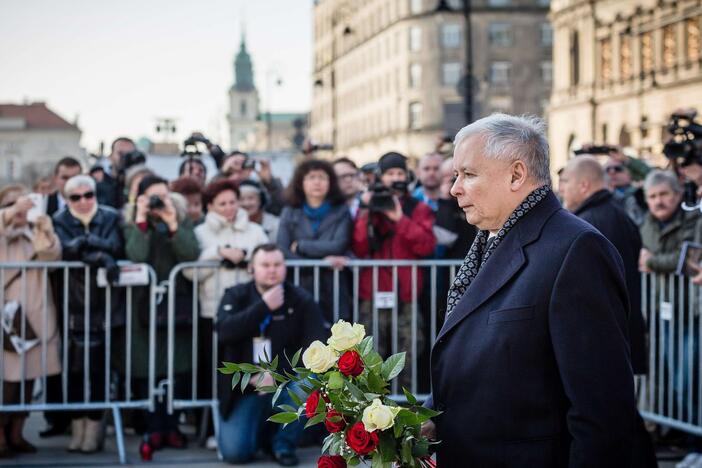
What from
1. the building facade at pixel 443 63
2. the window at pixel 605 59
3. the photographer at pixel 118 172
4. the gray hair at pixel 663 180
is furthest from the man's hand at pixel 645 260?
the building facade at pixel 443 63

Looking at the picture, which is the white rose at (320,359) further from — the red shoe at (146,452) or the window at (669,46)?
the window at (669,46)

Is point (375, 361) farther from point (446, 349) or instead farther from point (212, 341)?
point (212, 341)

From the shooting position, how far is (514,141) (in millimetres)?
3650

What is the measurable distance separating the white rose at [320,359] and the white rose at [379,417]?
0.83 ft

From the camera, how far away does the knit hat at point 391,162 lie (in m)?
9.63

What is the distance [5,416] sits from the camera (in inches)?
344

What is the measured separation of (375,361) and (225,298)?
480cm

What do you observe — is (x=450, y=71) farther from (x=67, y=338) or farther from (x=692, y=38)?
(x=67, y=338)

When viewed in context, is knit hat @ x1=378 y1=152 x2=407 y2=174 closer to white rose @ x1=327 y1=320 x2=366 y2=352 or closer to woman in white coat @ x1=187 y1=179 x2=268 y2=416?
woman in white coat @ x1=187 y1=179 x2=268 y2=416

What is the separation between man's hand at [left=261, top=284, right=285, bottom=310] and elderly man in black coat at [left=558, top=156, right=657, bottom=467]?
2.21 metres

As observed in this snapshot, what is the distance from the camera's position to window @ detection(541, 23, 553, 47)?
93.6m

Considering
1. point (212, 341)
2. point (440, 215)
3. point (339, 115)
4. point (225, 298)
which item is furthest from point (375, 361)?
point (339, 115)

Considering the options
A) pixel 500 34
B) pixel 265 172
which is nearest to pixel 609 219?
pixel 265 172

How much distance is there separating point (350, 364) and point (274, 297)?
179 inches
